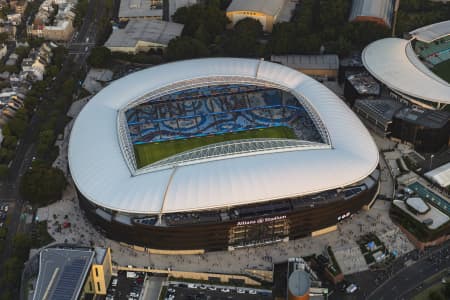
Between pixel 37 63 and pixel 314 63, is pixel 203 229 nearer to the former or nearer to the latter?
pixel 314 63

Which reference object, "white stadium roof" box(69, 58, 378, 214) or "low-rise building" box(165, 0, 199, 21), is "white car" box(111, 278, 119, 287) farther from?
"low-rise building" box(165, 0, 199, 21)

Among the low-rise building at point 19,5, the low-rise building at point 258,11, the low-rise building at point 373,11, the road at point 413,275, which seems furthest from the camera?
the low-rise building at point 19,5

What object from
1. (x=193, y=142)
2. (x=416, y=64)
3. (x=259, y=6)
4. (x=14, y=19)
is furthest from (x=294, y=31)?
(x=14, y=19)

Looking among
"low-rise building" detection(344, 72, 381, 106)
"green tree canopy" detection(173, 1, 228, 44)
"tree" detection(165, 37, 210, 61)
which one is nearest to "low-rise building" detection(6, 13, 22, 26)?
"green tree canopy" detection(173, 1, 228, 44)

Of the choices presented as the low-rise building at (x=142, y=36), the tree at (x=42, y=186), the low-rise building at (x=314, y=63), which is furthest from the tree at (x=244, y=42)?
the tree at (x=42, y=186)

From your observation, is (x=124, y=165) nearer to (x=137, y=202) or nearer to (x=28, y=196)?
(x=137, y=202)

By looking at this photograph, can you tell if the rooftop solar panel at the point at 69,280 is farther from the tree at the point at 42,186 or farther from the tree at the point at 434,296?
the tree at the point at 434,296
